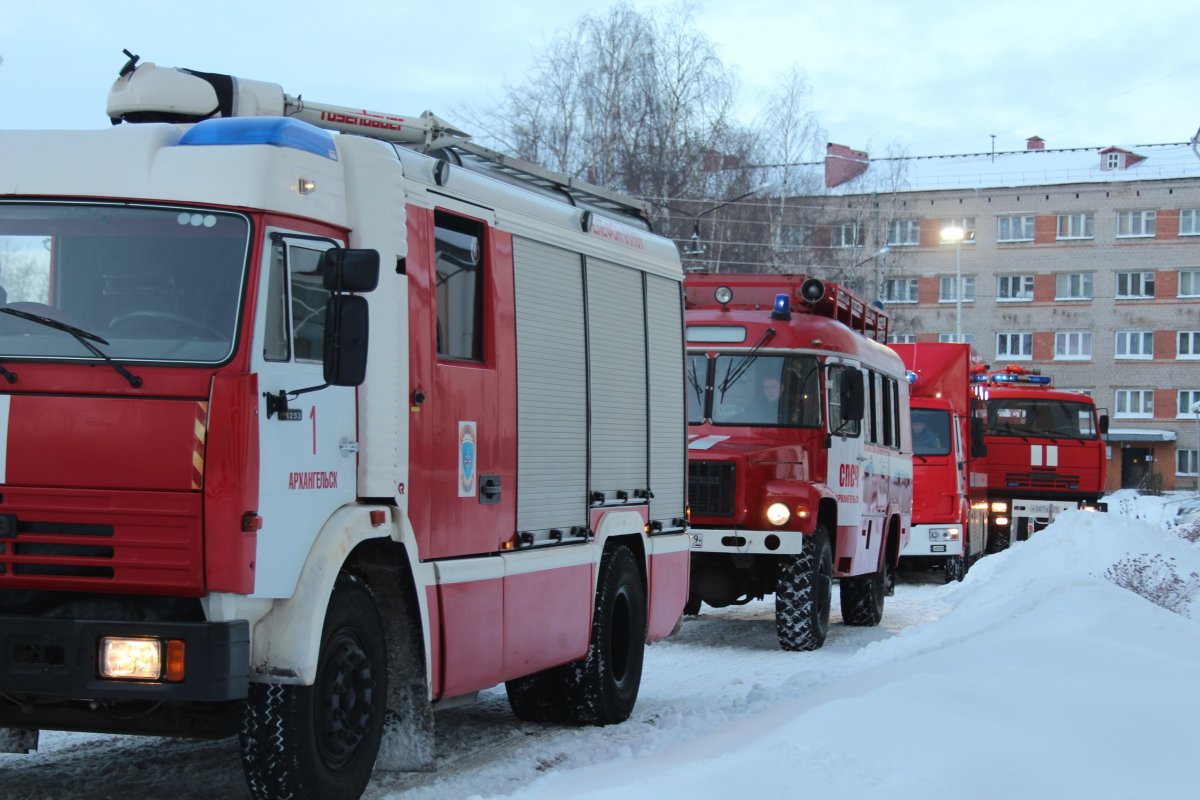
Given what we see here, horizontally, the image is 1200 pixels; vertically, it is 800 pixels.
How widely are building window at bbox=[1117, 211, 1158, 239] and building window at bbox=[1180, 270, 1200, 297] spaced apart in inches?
94.0

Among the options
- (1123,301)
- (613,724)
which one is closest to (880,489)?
(613,724)

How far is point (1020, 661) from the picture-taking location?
8.73 metres

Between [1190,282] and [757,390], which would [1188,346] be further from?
[757,390]

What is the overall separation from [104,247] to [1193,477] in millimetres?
71194

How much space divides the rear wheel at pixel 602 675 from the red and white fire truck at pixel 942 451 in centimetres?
1273

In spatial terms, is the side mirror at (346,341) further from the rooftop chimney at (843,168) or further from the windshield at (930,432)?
the rooftop chimney at (843,168)

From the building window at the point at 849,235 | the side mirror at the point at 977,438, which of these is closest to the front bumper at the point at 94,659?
the side mirror at the point at 977,438

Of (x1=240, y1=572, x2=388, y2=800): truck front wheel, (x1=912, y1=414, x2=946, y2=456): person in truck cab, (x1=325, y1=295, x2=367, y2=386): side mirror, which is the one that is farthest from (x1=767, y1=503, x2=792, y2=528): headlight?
(x1=912, y1=414, x2=946, y2=456): person in truck cab

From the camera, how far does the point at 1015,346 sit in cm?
7344

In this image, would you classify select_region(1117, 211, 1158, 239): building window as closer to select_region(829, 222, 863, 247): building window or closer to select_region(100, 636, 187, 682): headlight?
select_region(829, 222, 863, 247): building window

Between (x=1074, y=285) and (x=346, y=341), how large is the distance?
2768 inches

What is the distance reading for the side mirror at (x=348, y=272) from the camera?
20.9 ft

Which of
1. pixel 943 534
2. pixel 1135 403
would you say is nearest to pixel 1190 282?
pixel 1135 403

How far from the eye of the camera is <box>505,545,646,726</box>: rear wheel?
9.63 metres
